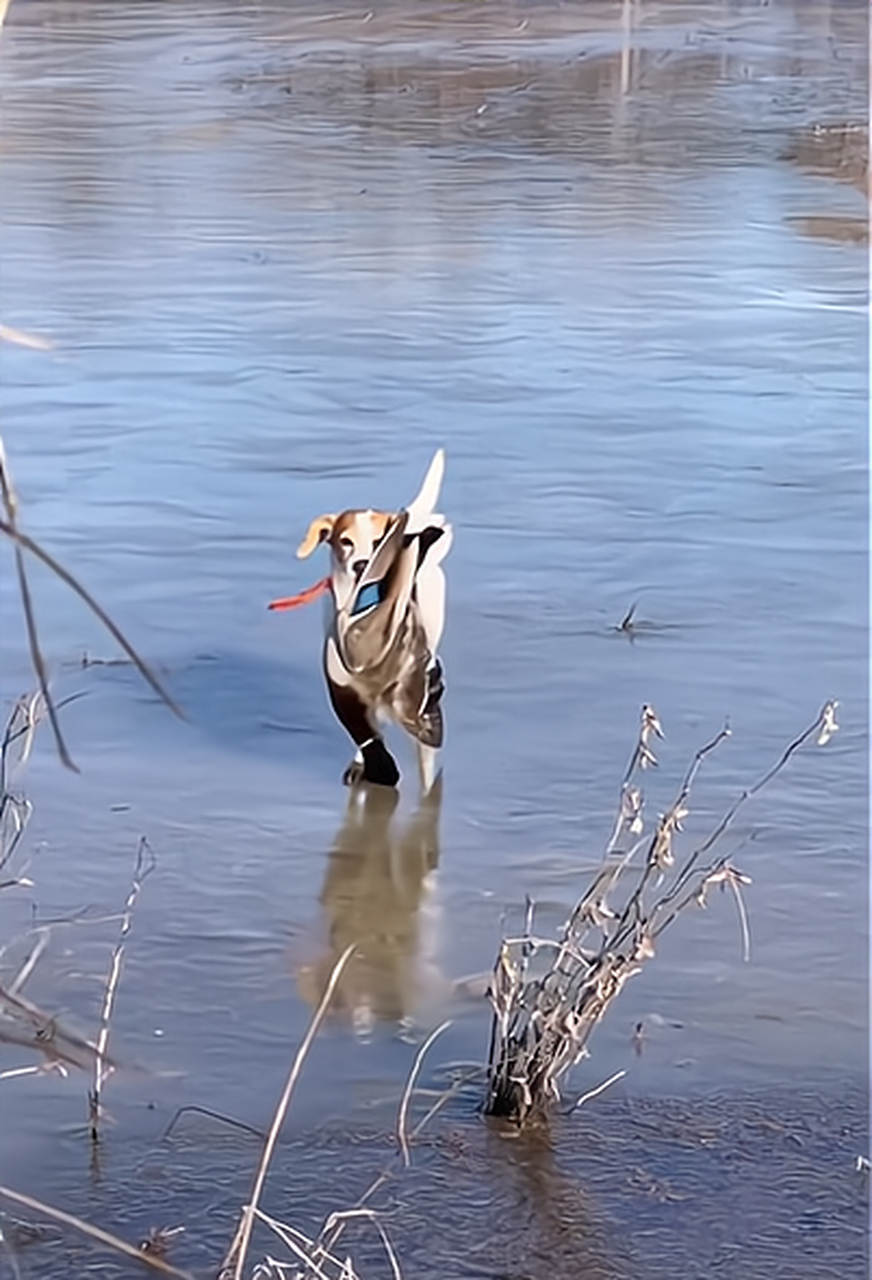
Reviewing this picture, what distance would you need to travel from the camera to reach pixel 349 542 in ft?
12.2

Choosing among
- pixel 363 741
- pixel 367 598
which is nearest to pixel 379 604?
pixel 367 598

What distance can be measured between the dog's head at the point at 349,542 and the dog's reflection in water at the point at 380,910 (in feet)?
1.12

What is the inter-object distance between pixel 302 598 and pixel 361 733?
0.24 m

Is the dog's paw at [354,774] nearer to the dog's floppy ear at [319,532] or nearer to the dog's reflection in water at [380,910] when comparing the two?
the dog's reflection in water at [380,910]

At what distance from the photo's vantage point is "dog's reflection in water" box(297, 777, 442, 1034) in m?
3.16

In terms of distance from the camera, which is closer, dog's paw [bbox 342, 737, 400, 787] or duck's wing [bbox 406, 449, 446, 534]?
duck's wing [bbox 406, 449, 446, 534]

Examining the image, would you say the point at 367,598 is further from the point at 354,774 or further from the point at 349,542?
the point at 354,774

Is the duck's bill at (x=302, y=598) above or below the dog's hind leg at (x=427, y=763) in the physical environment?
above

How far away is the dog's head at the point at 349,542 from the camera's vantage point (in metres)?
3.70

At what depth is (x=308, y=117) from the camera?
34.6 feet

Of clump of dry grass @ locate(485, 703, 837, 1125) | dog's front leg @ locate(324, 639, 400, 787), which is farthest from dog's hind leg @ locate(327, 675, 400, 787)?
clump of dry grass @ locate(485, 703, 837, 1125)

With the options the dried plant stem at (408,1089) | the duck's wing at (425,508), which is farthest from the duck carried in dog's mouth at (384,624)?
the dried plant stem at (408,1089)

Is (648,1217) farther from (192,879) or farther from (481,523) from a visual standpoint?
(481,523)

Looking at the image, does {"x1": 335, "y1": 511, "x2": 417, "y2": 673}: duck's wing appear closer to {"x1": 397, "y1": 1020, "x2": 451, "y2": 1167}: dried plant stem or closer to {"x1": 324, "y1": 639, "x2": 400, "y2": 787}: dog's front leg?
{"x1": 324, "y1": 639, "x2": 400, "y2": 787}: dog's front leg
